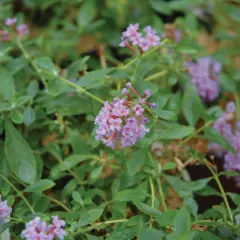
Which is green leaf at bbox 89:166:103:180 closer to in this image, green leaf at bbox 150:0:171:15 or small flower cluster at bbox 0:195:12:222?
small flower cluster at bbox 0:195:12:222

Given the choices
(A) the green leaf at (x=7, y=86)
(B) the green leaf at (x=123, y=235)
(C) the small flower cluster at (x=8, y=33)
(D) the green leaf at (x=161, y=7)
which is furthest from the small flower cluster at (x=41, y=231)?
(D) the green leaf at (x=161, y=7)

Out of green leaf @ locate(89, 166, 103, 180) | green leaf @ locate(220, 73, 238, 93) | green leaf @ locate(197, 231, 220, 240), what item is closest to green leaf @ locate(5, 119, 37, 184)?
green leaf @ locate(89, 166, 103, 180)

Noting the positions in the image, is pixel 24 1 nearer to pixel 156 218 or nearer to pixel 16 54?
pixel 16 54

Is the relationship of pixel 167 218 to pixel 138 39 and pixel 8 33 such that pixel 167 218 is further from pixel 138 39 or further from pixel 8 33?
pixel 8 33

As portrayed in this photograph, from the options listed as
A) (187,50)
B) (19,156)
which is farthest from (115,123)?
(187,50)

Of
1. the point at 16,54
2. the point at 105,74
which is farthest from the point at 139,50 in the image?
the point at 16,54
